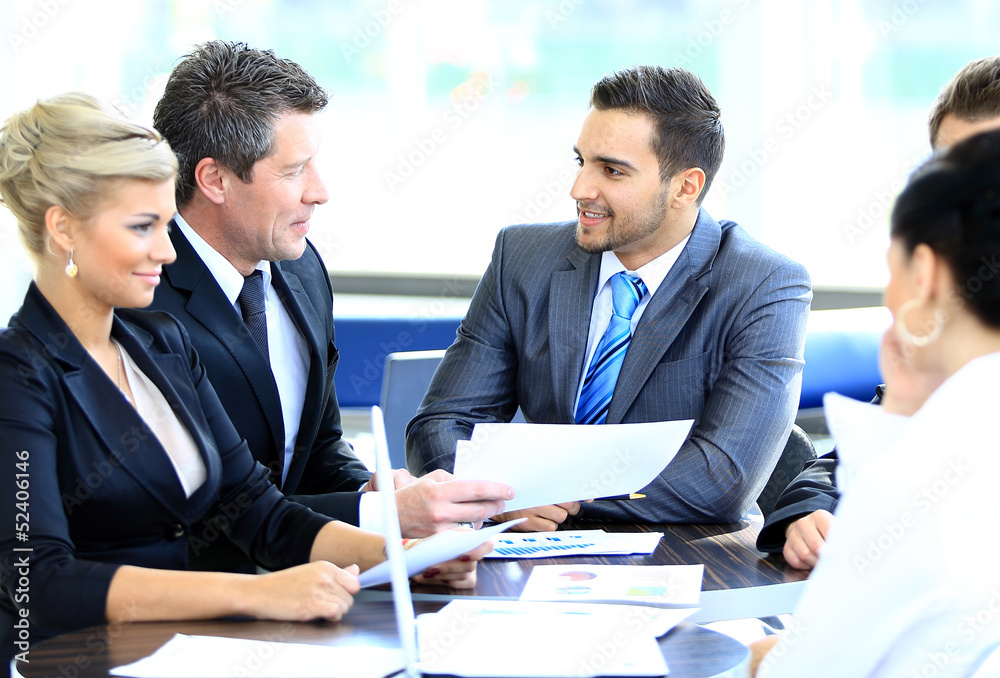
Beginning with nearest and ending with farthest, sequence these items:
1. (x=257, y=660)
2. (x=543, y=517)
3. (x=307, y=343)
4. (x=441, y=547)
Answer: (x=257, y=660) < (x=441, y=547) < (x=543, y=517) < (x=307, y=343)

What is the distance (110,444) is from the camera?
1.50 m

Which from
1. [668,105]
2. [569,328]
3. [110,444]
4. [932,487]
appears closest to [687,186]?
[668,105]

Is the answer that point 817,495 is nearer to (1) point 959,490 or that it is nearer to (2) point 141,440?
(1) point 959,490

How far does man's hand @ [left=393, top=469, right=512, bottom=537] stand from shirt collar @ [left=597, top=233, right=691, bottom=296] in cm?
78

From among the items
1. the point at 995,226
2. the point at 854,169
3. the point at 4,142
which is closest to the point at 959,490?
the point at 995,226

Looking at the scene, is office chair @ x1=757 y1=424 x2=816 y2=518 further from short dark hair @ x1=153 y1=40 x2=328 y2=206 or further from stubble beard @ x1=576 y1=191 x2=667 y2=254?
short dark hair @ x1=153 y1=40 x2=328 y2=206

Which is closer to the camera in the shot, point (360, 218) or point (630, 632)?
point (630, 632)

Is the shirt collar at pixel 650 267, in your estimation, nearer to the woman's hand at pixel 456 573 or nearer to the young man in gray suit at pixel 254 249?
the young man in gray suit at pixel 254 249

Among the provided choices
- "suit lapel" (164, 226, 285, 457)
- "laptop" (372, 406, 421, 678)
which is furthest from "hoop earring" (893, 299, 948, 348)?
"suit lapel" (164, 226, 285, 457)

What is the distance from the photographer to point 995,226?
863 mm

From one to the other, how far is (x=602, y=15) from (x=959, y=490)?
458 cm

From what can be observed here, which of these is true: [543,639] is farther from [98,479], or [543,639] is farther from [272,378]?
[272,378]

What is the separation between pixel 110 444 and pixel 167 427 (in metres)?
0.15

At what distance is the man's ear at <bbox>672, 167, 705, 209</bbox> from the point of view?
2.35 metres
